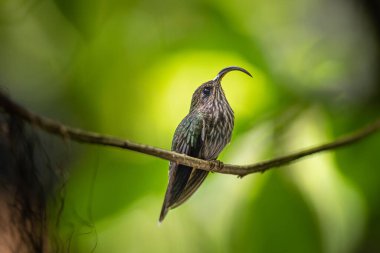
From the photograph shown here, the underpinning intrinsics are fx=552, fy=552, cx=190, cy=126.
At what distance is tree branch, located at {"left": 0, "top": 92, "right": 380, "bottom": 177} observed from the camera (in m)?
0.60

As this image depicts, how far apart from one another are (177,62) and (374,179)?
0.61 meters

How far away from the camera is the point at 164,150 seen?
28.2 inches

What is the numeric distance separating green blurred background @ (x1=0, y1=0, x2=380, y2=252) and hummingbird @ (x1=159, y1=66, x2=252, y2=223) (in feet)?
0.25

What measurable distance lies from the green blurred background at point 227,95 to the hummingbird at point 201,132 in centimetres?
8

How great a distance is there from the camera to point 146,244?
3.42 feet

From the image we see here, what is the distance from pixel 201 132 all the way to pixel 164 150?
0.68ft

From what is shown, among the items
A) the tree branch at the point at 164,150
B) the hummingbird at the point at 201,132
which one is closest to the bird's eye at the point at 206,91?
the hummingbird at the point at 201,132

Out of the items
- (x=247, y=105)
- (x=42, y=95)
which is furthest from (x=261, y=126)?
(x=42, y=95)

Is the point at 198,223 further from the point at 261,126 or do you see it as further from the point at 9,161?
the point at 9,161

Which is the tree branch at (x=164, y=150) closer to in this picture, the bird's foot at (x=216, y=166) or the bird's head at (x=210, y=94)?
the bird's foot at (x=216, y=166)

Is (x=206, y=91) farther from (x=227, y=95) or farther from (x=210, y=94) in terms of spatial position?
(x=227, y=95)

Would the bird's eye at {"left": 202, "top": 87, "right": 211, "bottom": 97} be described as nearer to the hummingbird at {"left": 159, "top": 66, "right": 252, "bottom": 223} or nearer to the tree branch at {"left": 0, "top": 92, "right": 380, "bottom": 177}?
the hummingbird at {"left": 159, "top": 66, "right": 252, "bottom": 223}

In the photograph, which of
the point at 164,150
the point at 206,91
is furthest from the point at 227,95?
the point at 164,150

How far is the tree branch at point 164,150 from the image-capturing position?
60cm
